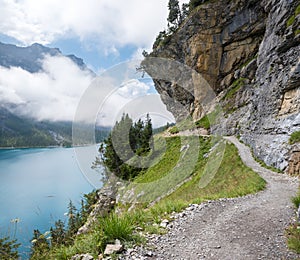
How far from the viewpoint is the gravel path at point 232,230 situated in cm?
467

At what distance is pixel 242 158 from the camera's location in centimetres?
1711

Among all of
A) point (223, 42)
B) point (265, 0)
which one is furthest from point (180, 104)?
point (265, 0)

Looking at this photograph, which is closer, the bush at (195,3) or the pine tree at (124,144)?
the pine tree at (124,144)

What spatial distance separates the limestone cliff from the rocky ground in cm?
614

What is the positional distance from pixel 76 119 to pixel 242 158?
548 inches

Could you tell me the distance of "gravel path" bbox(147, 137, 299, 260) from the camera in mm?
4672

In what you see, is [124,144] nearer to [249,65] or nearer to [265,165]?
[249,65]

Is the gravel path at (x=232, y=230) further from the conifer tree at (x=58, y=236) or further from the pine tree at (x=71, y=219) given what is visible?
the conifer tree at (x=58, y=236)

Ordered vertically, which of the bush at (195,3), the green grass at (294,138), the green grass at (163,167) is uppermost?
the bush at (195,3)

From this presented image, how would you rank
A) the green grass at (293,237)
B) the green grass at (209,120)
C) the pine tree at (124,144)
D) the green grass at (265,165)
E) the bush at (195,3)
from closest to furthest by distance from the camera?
the green grass at (293,237)
the green grass at (265,165)
the green grass at (209,120)
the pine tree at (124,144)
the bush at (195,3)

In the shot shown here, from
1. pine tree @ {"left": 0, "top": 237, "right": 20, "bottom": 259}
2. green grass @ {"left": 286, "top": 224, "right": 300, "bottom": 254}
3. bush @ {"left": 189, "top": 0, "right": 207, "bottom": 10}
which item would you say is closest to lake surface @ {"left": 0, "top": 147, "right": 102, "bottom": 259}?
pine tree @ {"left": 0, "top": 237, "right": 20, "bottom": 259}

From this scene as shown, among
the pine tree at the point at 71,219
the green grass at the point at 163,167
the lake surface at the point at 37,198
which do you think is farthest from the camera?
the lake surface at the point at 37,198

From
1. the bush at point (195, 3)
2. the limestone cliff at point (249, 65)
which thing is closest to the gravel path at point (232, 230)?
the limestone cliff at point (249, 65)

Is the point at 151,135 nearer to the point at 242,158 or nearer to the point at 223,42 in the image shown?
the point at 223,42
